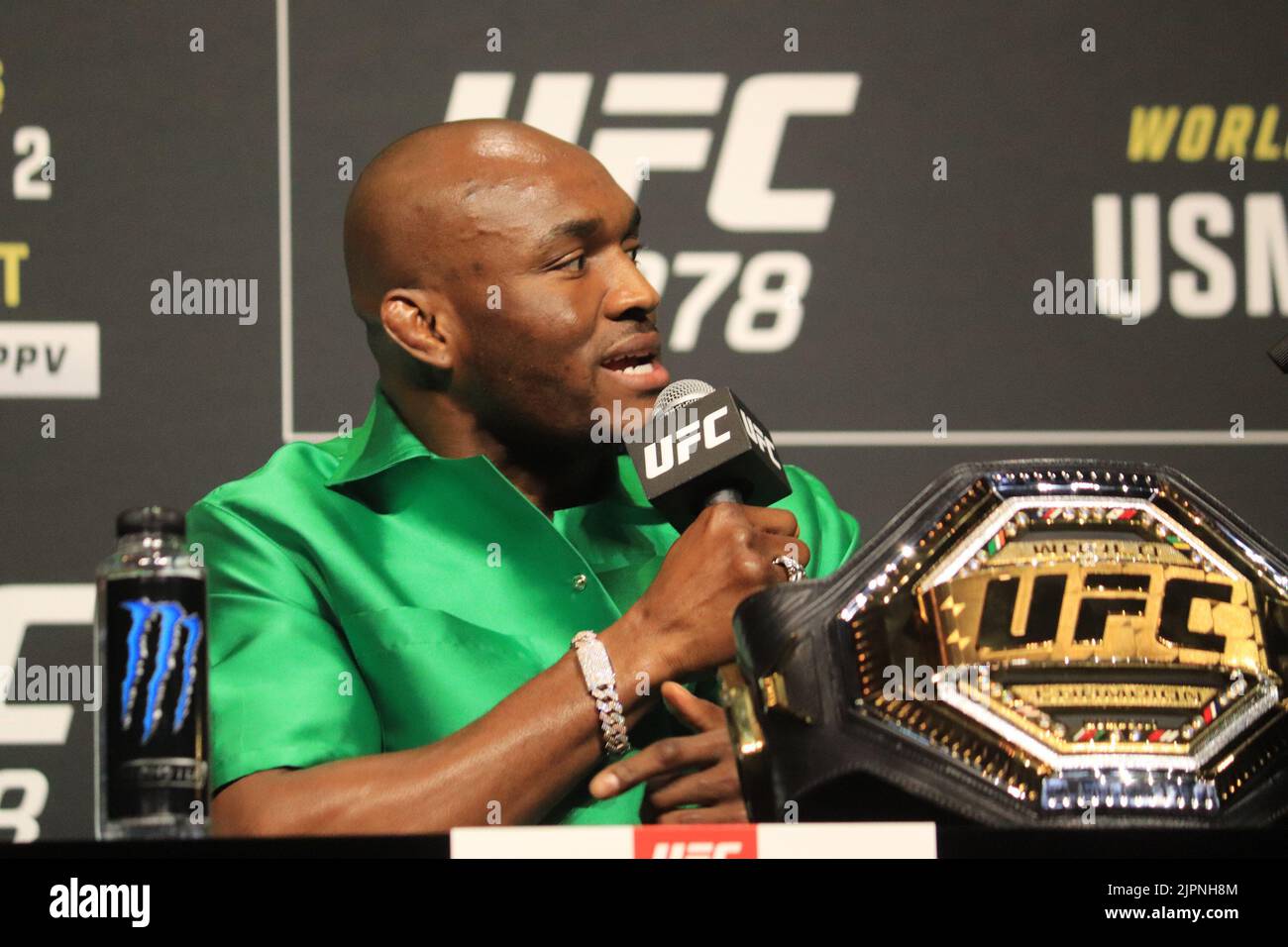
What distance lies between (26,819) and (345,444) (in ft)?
2.11

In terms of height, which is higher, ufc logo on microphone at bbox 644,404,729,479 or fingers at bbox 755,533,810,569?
ufc logo on microphone at bbox 644,404,729,479

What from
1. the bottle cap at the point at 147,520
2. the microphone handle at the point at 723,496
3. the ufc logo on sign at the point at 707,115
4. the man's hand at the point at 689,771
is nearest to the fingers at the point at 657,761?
the man's hand at the point at 689,771

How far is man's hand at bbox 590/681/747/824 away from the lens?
158 cm

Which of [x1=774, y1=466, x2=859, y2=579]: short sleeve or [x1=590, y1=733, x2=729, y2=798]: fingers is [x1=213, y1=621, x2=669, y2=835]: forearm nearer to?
[x1=590, y1=733, x2=729, y2=798]: fingers

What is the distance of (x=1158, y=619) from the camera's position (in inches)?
42.4

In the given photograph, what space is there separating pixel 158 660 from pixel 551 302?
0.80 metres

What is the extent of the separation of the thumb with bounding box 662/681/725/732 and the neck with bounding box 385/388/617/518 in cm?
38

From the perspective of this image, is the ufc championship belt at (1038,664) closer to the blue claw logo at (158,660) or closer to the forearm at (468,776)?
the blue claw logo at (158,660)

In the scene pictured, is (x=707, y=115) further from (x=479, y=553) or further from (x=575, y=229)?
(x=479, y=553)

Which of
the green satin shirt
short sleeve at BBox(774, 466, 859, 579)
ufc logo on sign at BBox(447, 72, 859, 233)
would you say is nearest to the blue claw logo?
the green satin shirt

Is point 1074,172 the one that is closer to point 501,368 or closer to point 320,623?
point 501,368

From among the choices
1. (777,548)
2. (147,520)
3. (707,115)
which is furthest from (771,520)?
(707,115)

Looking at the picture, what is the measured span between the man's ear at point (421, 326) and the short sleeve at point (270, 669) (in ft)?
0.91
